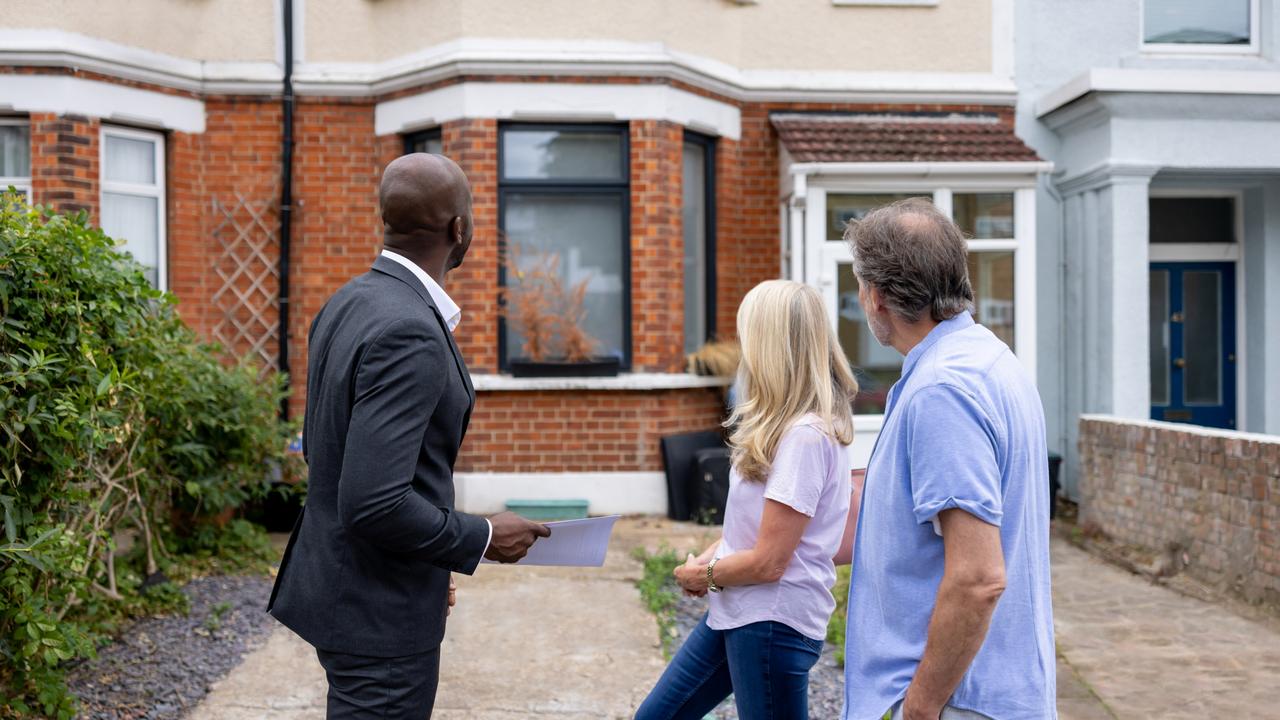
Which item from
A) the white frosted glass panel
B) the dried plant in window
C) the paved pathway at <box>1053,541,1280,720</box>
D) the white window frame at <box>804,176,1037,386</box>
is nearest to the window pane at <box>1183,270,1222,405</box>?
the white window frame at <box>804,176,1037,386</box>

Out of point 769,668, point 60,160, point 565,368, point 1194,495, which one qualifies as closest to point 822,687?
point 769,668

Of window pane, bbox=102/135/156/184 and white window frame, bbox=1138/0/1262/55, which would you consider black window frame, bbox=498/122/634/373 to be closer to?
window pane, bbox=102/135/156/184

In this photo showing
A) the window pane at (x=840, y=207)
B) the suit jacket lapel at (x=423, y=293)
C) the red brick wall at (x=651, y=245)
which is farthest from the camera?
the window pane at (x=840, y=207)

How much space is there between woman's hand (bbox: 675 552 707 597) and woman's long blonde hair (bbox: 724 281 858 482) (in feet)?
0.89

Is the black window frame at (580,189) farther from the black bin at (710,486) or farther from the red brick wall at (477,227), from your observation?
the black bin at (710,486)

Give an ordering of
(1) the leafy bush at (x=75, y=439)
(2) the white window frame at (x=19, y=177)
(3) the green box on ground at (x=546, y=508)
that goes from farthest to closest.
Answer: (3) the green box on ground at (x=546, y=508)
(2) the white window frame at (x=19, y=177)
(1) the leafy bush at (x=75, y=439)

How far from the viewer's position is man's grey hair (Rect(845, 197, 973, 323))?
6.93ft

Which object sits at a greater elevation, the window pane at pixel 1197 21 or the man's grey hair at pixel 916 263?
the window pane at pixel 1197 21

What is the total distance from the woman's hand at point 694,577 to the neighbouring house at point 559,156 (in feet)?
19.6

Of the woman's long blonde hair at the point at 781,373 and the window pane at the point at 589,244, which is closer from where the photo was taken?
the woman's long blonde hair at the point at 781,373

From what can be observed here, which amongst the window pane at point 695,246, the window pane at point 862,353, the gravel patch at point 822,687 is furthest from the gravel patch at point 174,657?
the window pane at point 862,353

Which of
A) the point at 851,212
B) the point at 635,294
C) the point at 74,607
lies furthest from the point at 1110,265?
the point at 74,607

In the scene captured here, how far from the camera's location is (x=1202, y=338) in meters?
10.9

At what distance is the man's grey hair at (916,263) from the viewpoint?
6.93 feet
